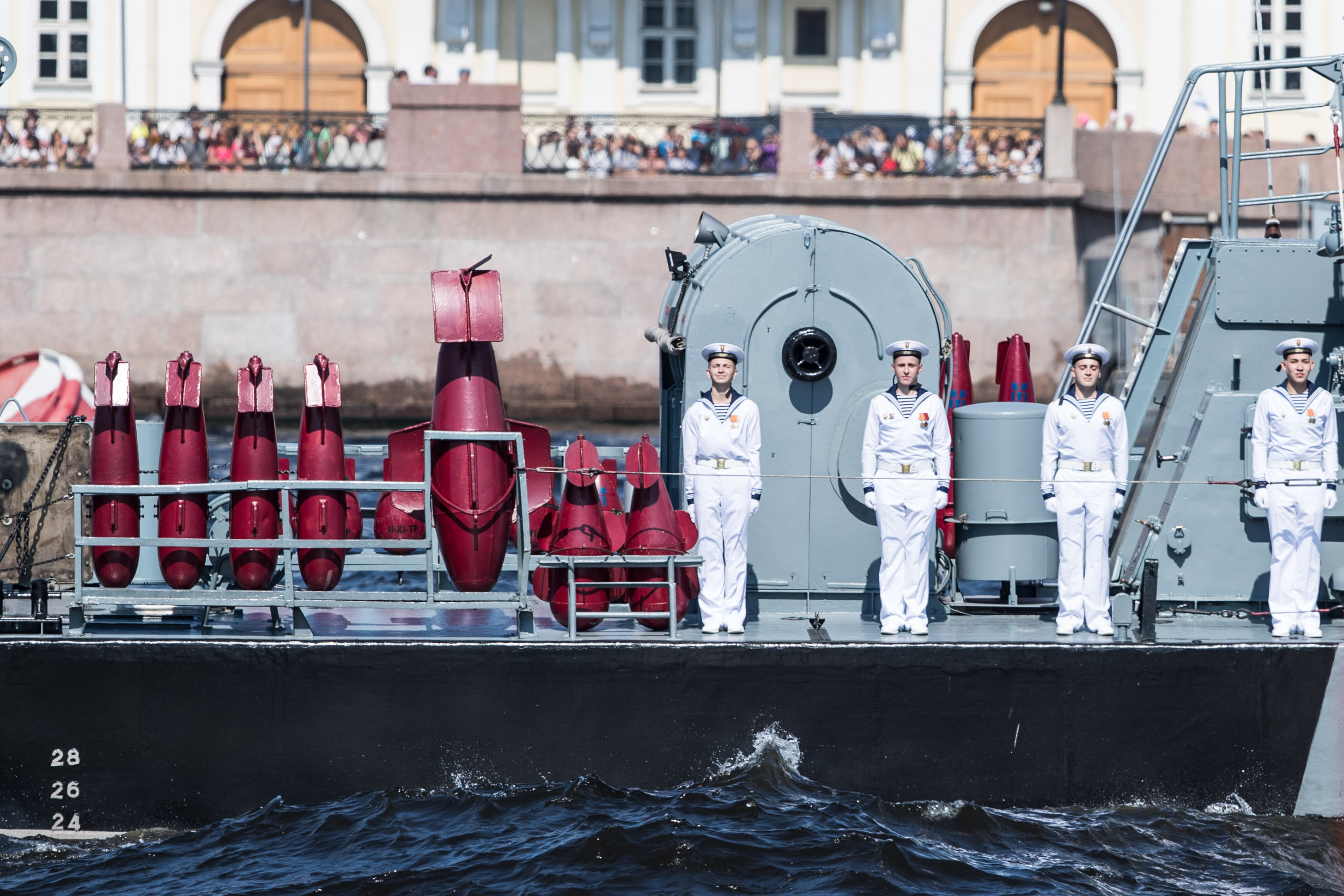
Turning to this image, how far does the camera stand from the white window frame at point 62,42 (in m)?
34.6

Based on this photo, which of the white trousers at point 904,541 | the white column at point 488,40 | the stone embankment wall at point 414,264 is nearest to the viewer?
the white trousers at point 904,541

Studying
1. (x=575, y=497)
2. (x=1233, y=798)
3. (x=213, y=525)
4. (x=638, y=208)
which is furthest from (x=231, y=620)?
(x=638, y=208)

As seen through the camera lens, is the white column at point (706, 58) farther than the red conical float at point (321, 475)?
Yes

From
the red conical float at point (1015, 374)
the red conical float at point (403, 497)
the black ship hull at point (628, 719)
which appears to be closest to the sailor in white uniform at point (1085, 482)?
the black ship hull at point (628, 719)

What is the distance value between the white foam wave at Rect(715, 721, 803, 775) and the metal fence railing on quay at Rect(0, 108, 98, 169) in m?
23.4

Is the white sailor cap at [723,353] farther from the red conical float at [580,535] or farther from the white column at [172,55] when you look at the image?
the white column at [172,55]

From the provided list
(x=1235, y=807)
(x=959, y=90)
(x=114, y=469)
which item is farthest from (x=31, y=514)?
Answer: (x=959, y=90)

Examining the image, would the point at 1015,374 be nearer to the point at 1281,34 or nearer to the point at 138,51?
the point at 1281,34

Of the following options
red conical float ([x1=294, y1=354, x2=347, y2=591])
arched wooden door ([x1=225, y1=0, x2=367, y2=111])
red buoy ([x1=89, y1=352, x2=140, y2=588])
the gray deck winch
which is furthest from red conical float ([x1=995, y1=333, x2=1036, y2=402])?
arched wooden door ([x1=225, y1=0, x2=367, y2=111])

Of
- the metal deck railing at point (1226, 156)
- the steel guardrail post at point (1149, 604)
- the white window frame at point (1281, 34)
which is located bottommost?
the steel guardrail post at point (1149, 604)

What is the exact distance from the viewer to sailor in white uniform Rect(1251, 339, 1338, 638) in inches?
360

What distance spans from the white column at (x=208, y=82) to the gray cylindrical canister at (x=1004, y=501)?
28340 millimetres

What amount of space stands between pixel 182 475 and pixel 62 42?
2929 centimetres

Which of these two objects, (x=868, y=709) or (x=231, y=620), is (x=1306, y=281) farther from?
(x=231, y=620)
